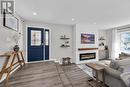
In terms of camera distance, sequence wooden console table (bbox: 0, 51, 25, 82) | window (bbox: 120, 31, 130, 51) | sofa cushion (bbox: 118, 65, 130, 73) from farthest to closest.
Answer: window (bbox: 120, 31, 130, 51) → wooden console table (bbox: 0, 51, 25, 82) → sofa cushion (bbox: 118, 65, 130, 73)

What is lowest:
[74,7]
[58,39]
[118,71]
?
[118,71]

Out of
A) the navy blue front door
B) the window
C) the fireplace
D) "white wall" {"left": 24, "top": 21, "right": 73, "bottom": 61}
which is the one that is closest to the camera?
the navy blue front door

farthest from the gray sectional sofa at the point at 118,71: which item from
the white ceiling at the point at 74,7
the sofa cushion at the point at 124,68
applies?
the white ceiling at the point at 74,7

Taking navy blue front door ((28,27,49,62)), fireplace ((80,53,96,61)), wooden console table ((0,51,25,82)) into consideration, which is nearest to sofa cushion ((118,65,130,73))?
wooden console table ((0,51,25,82))

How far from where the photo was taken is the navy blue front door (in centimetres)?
453

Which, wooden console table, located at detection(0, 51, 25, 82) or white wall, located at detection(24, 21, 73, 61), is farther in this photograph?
white wall, located at detection(24, 21, 73, 61)

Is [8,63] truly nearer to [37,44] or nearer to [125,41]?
[37,44]

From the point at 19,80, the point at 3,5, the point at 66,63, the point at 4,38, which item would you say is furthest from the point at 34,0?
the point at 66,63

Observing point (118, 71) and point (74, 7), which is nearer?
point (118, 71)

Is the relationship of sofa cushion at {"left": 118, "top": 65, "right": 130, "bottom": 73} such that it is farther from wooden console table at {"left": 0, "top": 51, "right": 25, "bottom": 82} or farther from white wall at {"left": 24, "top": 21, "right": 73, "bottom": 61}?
white wall at {"left": 24, "top": 21, "right": 73, "bottom": 61}

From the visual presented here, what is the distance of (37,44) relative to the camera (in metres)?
4.68

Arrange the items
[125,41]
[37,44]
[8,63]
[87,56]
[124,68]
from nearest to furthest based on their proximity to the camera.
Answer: [124,68] < [8,63] < [37,44] < [87,56] < [125,41]

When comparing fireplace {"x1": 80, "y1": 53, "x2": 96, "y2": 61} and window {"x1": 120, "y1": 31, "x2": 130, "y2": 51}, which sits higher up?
window {"x1": 120, "y1": 31, "x2": 130, "y2": 51}

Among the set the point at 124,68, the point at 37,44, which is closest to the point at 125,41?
the point at 124,68
